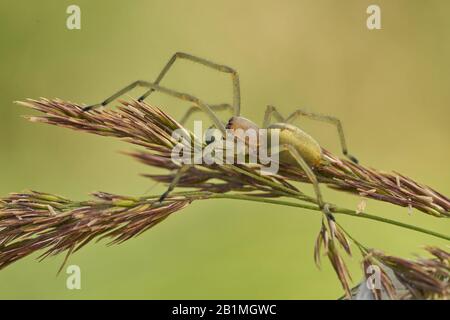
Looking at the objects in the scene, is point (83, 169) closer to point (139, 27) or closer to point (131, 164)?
point (131, 164)

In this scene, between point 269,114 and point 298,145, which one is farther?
point 269,114

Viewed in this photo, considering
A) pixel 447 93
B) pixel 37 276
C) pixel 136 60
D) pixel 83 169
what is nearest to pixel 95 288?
pixel 37 276

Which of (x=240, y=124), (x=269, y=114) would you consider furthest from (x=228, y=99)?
(x=240, y=124)

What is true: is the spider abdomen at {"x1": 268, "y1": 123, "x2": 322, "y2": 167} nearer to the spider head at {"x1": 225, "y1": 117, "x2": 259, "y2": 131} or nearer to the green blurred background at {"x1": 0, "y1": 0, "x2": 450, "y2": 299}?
the spider head at {"x1": 225, "y1": 117, "x2": 259, "y2": 131}

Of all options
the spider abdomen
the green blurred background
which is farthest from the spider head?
the green blurred background

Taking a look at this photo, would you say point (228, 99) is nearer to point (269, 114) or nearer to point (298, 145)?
point (269, 114)

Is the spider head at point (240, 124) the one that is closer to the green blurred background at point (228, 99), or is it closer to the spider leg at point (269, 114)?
the spider leg at point (269, 114)

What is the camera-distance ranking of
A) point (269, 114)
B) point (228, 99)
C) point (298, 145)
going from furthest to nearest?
point (228, 99) → point (269, 114) → point (298, 145)
